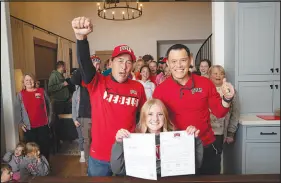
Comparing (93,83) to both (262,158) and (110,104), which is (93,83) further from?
(262,158)

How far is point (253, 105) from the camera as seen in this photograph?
1770 mm

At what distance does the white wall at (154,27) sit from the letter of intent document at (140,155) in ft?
17.1

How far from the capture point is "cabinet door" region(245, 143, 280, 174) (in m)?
0.78

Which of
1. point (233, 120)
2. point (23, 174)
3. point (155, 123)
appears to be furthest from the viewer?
point (233, 120)

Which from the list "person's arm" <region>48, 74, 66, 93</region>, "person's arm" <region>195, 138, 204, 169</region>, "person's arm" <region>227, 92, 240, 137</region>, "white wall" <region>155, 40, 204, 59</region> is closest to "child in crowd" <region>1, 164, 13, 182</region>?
"person's arm" <region>195, 138, 204, 169</region>

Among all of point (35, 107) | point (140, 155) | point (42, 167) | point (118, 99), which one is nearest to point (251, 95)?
point (118, 99)

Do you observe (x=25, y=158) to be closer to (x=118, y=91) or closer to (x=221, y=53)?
(x=118, y=91)

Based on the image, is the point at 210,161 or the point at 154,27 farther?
the point at 154,27

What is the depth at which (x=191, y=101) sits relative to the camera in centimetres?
120

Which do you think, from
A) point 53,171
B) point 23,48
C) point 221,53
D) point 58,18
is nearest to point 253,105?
point 221,53

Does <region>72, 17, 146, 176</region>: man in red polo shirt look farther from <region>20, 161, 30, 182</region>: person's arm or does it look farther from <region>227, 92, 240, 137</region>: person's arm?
<region>227, 92, 240, 137</region>: person's arm

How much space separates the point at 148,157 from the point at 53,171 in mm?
2063

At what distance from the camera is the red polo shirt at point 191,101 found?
120 centimetres

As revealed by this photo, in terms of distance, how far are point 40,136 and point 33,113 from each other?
25 centimetres
